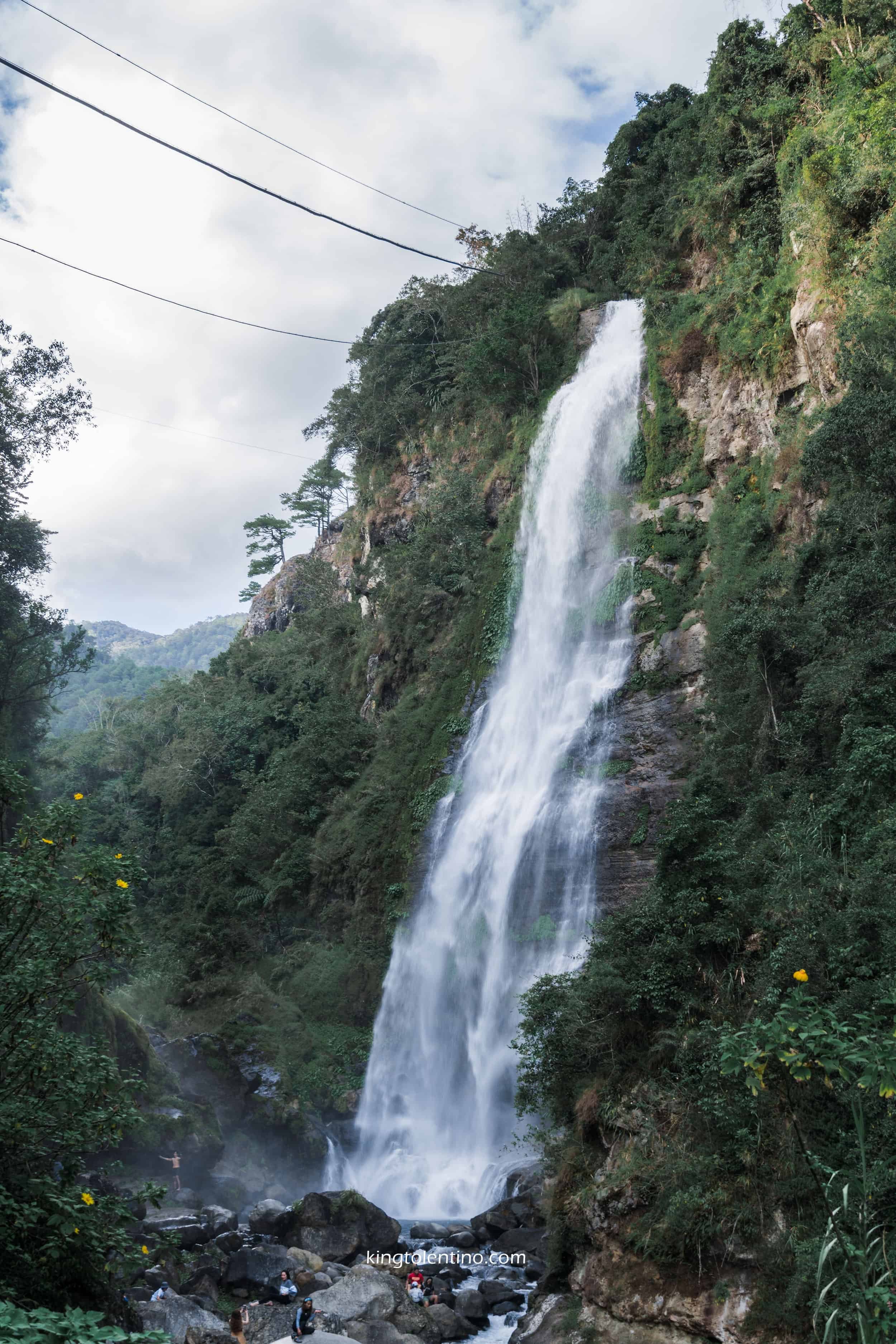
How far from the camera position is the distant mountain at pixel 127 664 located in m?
67.3

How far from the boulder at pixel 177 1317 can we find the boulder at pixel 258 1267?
3.67 feet

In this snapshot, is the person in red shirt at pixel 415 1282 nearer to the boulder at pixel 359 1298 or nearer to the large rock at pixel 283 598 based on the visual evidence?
the boulder at pixel 359 1298

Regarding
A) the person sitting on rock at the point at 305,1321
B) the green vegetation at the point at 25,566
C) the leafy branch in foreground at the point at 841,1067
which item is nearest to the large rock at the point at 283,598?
the green vegetation at the point at 25,566

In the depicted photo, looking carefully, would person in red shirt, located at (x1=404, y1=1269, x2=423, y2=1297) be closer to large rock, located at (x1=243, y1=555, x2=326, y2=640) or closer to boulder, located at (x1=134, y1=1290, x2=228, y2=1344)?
boulder, located at (x1=134, y1=1290, x2=228, y2=1344)

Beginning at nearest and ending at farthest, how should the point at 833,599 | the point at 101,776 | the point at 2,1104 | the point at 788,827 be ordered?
the point at 2,1104
the point at 788,827
the point at 833,599
the point at 101,776

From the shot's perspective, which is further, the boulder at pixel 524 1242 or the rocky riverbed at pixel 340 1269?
the boulder at pixel 524 1242

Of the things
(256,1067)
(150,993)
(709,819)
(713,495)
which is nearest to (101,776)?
(150,993)

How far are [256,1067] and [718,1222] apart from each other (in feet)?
39.6

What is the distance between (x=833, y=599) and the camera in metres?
11.5

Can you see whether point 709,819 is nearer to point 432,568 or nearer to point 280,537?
point 432,568

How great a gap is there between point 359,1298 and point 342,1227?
Answer: 2314 mm

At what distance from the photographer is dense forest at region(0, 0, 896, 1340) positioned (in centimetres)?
666

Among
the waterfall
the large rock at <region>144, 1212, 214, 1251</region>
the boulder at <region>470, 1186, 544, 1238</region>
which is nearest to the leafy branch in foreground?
the boulder at <region>470, 1186, 544, 1238</region>

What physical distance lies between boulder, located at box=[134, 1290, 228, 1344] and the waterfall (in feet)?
15.4
